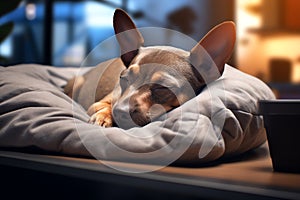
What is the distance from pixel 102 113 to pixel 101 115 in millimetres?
21

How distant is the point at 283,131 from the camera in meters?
0.89

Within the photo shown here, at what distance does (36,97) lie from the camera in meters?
1.26

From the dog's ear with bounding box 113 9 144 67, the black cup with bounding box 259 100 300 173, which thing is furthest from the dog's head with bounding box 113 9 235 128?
the black cup with bounding box 259 100 300 173

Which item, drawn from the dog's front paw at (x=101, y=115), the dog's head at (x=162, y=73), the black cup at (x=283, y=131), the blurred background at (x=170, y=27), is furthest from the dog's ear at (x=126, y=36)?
the blurred background at (x=170, y=27)

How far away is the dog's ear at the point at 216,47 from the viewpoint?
120 cm

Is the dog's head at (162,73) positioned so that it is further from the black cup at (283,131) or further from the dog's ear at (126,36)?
the black cup at (283,131)

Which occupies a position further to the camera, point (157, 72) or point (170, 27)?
point (170, 27)

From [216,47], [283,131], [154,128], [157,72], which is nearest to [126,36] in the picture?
[157,72]

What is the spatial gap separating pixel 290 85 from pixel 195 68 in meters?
3.14

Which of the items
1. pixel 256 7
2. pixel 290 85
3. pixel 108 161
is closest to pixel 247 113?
pixel 108 161

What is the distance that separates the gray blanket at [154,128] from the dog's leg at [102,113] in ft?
0.14

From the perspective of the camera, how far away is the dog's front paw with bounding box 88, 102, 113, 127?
1.33 m

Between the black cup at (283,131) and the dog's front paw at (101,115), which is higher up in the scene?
the black cup at (283,131)

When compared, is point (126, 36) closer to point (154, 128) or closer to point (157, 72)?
point (157, 72)
